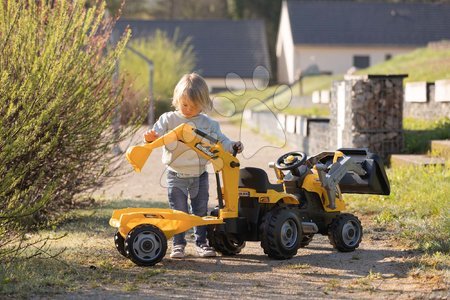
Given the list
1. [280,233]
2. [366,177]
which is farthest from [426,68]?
[280,233]

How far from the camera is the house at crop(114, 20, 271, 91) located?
6291 cm

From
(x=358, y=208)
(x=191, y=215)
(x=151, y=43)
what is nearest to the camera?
(x=191, y=215)

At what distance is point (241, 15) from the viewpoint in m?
71.1

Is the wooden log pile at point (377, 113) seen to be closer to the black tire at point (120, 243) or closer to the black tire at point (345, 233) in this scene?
the black tire at point (345, 233)

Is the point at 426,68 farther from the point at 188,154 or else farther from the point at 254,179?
the point at 188,154

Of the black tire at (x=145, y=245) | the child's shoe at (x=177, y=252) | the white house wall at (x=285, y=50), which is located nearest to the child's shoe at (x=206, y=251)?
the child's shoe at (x=177, y=252)

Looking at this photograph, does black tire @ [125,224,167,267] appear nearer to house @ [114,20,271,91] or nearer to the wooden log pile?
the wooden log pile

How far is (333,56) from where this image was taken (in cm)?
6319

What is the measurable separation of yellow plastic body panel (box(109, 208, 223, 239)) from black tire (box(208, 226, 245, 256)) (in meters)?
0.33

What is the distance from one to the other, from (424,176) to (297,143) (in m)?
7.51

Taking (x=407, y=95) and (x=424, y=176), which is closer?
(x=424, y=176)

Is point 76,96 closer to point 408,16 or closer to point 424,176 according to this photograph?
point 424,176

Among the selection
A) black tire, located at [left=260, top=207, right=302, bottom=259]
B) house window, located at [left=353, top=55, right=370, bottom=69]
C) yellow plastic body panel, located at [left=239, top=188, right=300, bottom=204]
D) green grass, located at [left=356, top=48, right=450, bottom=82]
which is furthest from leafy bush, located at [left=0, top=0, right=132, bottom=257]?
house window, located at [left=353, top=55, right=370, bottom=69]

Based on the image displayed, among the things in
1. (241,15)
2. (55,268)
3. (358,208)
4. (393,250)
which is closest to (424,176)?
(358,208)
